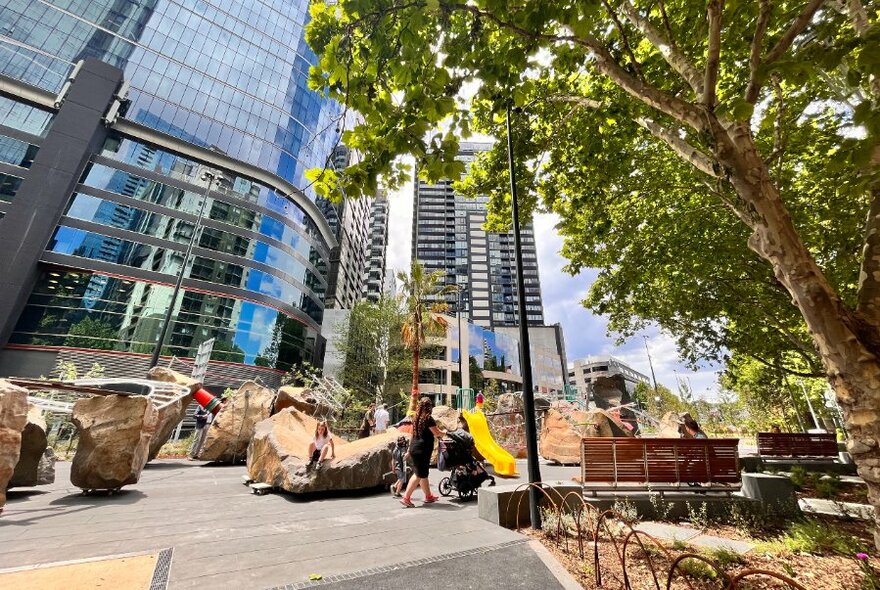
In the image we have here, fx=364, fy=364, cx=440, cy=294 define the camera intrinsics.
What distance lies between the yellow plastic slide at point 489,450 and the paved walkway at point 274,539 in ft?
11.1

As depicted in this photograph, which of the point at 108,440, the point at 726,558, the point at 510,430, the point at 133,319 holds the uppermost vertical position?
the point at 133,319

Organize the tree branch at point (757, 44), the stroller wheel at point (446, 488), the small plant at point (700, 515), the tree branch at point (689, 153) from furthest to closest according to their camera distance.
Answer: the stroller wheel at point (446, 488)
the small plant at point (700, 515)
the tree branch at point (689, 153)
the tree branch at point (757, 44)

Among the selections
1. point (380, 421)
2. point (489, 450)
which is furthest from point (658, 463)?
point (380, 421)

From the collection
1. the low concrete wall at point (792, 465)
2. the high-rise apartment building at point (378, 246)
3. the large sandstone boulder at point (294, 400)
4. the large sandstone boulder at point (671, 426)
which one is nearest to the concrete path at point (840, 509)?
the low concrete wall at point (792, 465)

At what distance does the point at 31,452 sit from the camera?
718 centimetres

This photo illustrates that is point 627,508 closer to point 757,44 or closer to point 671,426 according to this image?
point 757,44

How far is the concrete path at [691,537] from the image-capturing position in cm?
445

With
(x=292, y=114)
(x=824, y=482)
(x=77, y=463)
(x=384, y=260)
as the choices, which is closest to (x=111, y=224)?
(x=292, y=114)

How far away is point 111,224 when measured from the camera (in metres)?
30.3

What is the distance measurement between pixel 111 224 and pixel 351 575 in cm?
3863

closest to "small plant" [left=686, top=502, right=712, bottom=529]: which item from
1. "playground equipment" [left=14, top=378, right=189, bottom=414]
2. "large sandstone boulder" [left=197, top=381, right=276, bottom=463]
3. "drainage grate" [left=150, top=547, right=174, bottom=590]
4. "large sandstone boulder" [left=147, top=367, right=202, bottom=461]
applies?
"drainage grate" [left=150, top=547, right=174, bottom=590]

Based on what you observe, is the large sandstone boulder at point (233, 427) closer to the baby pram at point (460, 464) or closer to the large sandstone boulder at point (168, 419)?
the large sandstone boulder at point (168, 419)

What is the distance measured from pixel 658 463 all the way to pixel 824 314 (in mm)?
4189

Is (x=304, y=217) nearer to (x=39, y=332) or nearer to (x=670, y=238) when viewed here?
(x=39, y=332)
